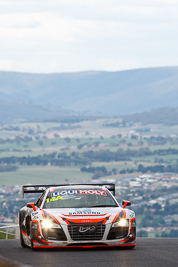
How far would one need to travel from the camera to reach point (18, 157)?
7628 inches

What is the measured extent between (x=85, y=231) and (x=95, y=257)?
616 mm

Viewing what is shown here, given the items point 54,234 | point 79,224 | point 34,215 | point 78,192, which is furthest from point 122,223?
point 34,215

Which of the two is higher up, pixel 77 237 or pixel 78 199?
pixel 78 199

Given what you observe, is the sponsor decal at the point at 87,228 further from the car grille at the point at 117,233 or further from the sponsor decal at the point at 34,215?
the sponsor decal at the point at 34,215

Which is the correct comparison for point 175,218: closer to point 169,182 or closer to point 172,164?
point 169,182

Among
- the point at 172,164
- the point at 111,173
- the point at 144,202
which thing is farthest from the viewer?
the point at 172,164

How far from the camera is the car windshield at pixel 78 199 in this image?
13.9m

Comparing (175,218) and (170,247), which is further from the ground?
(170,247)

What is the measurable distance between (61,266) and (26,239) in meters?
3.30

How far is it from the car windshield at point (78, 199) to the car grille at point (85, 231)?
92 cm

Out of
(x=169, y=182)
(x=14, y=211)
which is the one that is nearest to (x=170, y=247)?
(x=14, y=211)

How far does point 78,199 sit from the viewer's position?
1412cm

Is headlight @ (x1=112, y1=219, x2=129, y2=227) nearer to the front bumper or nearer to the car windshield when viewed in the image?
the front bumper

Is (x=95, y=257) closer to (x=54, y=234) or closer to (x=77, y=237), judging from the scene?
(x=77, y=237)
